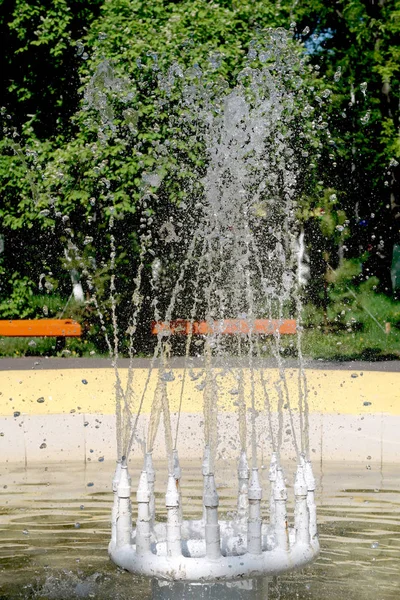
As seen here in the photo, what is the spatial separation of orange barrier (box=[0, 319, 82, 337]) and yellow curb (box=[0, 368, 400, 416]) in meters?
2.37

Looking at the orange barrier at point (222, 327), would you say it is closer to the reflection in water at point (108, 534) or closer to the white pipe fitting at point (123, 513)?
the reflection in water at point (108, 534)

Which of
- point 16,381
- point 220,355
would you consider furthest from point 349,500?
point 220,355

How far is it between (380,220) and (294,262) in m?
7.91

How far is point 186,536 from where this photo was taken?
5672 millimetres

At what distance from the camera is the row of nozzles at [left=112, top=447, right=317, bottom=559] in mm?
4828

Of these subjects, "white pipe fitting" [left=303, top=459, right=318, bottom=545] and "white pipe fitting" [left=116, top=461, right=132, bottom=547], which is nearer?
"white pipe fitting" [left=116, top=461, right=132, bottom=547]

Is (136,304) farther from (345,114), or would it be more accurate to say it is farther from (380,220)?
(380,220)

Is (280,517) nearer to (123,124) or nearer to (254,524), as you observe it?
(254,524)

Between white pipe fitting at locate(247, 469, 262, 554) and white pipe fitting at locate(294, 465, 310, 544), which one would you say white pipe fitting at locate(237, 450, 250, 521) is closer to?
white pipe fitting at locate(294, 465, 310, 544)

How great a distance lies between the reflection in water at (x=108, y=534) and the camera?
6.00 m

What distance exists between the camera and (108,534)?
7.27m

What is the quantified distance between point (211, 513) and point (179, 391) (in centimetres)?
749

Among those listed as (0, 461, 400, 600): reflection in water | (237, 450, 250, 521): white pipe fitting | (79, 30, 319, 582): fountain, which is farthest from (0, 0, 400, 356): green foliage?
(237, 450, 250, 521): white pipe fitting

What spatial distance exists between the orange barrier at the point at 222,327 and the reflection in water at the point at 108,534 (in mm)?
5533
